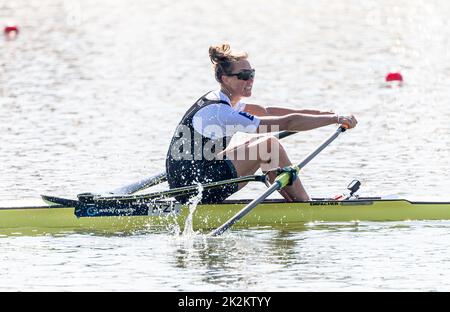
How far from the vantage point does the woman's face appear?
15245 millimetres

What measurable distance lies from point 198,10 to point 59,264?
37.1 metres

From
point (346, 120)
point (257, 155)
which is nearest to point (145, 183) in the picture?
point (257, 155)

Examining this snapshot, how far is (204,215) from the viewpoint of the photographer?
15.4m

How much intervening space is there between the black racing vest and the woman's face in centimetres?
21

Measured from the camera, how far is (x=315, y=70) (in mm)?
32375

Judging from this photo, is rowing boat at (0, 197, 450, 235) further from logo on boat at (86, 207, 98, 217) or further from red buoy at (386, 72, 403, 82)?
red buoy at (386, 72, 403, 82)

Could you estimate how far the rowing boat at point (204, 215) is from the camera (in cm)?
1545

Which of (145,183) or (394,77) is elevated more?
(394,77)

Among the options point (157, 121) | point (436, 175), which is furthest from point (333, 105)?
point (436, 175)

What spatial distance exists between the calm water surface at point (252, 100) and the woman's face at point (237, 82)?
1518 millimetres

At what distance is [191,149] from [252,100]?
12.5 meters

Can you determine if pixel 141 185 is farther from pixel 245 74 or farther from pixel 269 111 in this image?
pixel 245 74

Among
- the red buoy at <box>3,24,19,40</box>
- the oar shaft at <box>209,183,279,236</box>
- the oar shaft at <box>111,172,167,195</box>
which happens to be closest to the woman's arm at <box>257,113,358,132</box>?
the oar shaft at <box>209,183,279,236</box>
